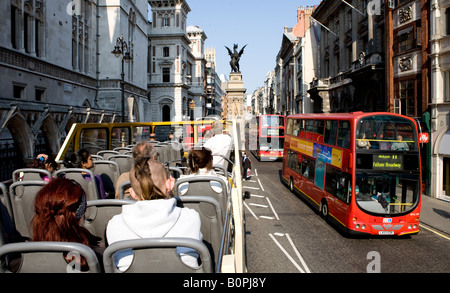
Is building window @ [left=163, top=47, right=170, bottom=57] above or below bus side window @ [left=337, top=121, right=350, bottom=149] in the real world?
above

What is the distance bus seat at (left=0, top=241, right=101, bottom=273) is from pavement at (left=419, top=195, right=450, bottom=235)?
12.5m

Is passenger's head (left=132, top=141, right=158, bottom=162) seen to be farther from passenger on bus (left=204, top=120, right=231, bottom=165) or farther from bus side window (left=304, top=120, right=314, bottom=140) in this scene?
bus side window (left=304, top=120, right=314, bottom=140)

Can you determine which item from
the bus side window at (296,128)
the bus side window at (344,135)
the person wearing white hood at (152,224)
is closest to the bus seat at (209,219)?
the person wearing white hood at (152,224)

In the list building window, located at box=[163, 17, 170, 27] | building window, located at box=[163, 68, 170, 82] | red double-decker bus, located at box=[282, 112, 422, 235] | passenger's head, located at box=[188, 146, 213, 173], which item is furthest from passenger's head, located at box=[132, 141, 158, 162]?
building window, located at box=[163, 17, 170, 27]

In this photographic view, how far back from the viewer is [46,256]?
2162 millimetres

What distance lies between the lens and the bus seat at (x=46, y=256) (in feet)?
6.82

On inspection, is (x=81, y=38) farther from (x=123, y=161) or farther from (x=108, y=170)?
(x=108, y=170)

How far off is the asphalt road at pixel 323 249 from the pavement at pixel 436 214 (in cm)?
84

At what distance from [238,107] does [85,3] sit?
17285 mm

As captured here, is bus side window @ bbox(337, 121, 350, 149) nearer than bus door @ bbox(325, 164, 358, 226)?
No

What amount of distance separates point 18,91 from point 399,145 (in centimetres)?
2165

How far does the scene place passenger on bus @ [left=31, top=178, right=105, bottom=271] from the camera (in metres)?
2.53

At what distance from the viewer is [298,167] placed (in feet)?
55.2

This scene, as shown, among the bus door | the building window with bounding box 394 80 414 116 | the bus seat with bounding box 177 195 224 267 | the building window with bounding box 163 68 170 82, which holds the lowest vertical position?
the bus door
